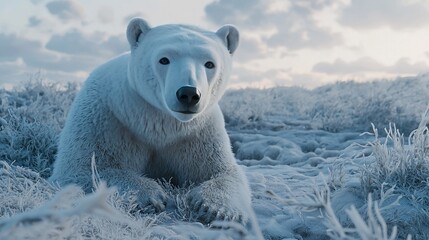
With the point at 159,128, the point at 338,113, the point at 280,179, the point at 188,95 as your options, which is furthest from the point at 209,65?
the point at 338,113

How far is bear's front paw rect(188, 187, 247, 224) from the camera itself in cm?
387

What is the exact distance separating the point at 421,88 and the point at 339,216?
1113 cm

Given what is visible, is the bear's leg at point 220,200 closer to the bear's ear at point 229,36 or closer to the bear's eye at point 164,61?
the bear's eye at point 164,61

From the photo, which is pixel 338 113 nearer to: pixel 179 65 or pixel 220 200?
pixel 220 200

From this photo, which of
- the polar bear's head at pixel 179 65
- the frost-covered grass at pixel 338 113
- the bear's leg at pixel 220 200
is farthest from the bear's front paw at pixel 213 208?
the frost-covered grass at pixel 338 113

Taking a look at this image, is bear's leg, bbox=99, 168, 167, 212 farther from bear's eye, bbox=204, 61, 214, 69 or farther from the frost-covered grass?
the frost-covered grass

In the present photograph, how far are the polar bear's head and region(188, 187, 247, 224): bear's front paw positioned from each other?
54 cm

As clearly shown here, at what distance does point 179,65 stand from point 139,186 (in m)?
0.92

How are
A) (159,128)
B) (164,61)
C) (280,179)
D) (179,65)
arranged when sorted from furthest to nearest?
1. (280,179)
2. (159,128)
3. (164,61)
4. (179,65)

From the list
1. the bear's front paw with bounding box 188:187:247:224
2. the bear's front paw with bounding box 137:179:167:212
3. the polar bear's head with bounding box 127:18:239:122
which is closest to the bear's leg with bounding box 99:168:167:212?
the bear's front paw with bounding box 137:179:167:212

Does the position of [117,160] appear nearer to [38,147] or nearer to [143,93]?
[143,93]

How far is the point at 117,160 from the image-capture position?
4.48m

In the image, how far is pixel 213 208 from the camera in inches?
153

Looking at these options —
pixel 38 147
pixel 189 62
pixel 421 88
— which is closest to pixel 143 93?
pixel 189 62
